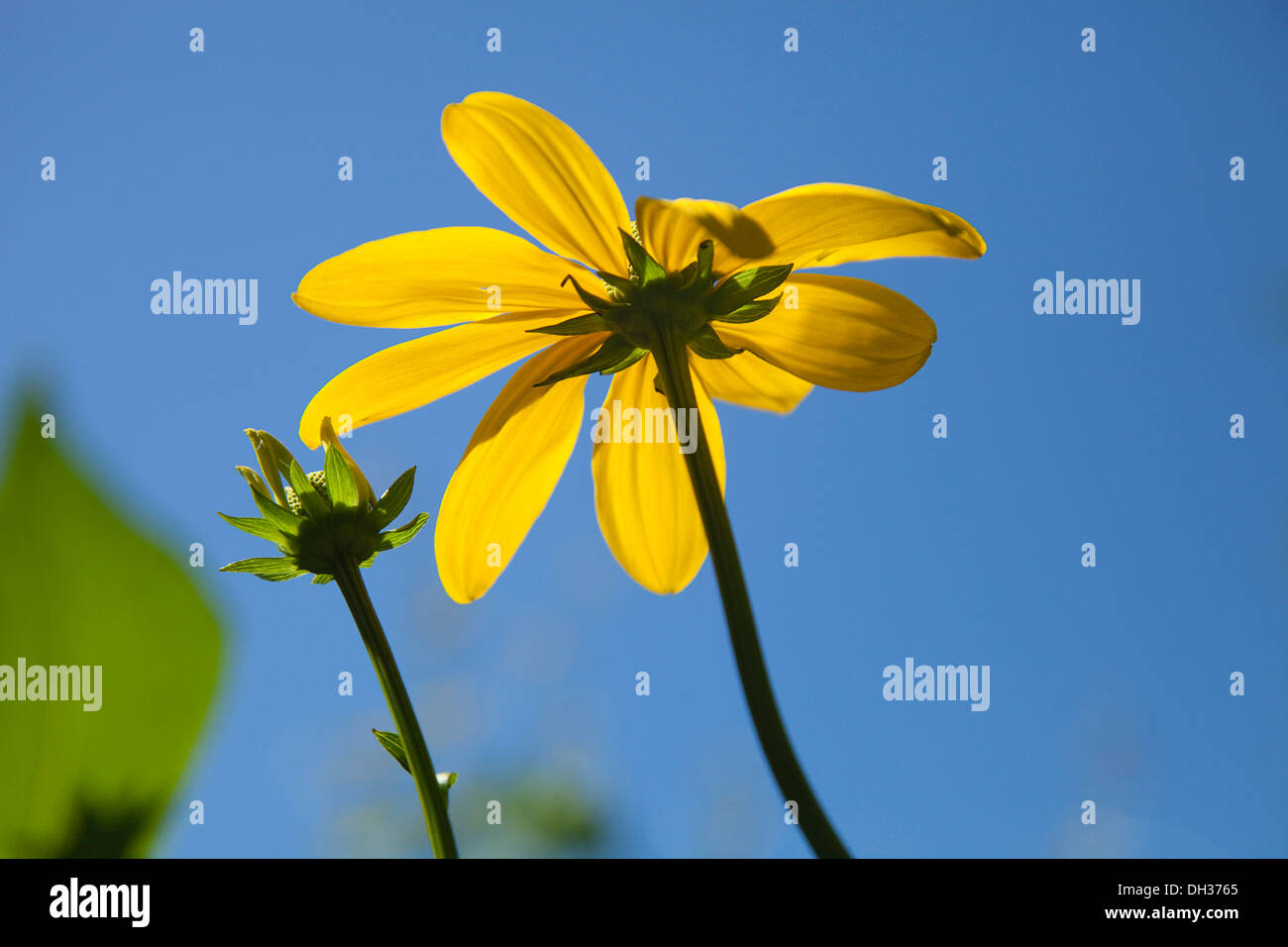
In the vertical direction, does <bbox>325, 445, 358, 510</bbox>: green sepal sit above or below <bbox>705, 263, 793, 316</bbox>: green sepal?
below

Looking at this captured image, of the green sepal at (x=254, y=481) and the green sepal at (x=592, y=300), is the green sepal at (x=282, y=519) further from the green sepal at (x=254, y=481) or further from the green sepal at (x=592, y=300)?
the green sepal at (x=592, y=300)

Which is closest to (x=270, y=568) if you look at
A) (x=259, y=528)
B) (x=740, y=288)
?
(x=259, y=528)

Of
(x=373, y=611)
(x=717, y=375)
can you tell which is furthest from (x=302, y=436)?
(x=717, y=375)

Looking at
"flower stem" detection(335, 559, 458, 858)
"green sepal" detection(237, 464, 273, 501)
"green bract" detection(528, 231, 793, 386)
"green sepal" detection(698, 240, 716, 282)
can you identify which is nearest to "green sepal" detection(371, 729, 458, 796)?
"flower stem" detection(335, 559, 458, 858)

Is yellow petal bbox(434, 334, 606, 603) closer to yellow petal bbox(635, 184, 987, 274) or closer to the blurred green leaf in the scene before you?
yellow petal bbox(635, 184, 987, 274)

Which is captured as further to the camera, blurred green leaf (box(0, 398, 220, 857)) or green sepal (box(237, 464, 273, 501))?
green sepal (box(237, 464, 273, 501))
